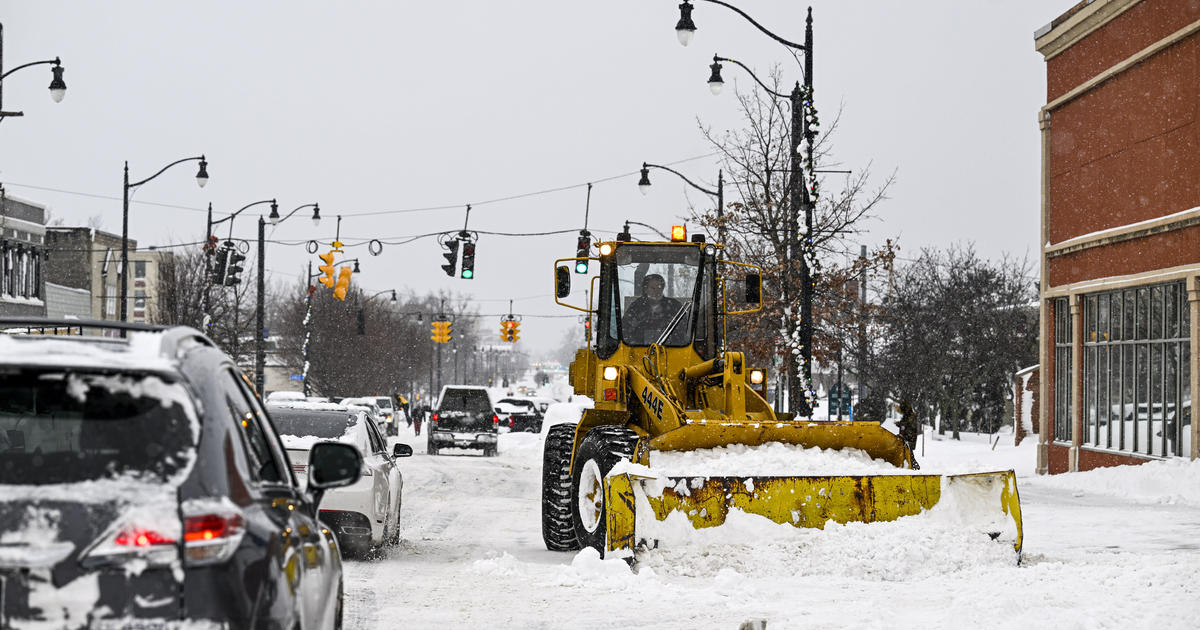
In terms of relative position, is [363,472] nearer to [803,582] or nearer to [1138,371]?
[803,582]

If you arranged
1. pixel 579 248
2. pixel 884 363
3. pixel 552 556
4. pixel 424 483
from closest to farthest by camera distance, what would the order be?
pixel 552 556
pixel 424 483
pixel 579 248
pixel 884 363

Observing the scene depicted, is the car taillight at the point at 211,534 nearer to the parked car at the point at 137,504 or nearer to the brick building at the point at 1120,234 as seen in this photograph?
the parked car at the point at 137,504

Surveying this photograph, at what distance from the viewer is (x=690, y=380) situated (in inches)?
569

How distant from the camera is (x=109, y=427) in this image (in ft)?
13.0

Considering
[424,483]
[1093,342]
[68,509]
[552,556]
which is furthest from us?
[1093,342]

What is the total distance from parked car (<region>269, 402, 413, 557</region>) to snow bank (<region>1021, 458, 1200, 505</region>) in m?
11.9

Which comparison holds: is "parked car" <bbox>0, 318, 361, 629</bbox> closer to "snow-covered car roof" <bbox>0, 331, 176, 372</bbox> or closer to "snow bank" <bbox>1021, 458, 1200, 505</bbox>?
"snow-covered car roof" <bbox>0, 331, 176, 372</bbox>

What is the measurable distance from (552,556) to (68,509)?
1026 centimetres

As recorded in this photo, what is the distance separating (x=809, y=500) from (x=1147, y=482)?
12.7 m

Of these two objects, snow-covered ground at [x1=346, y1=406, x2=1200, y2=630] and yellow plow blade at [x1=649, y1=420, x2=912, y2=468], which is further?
yellow plow blade at [x1=649, y1=420, x2=912, y2=468]

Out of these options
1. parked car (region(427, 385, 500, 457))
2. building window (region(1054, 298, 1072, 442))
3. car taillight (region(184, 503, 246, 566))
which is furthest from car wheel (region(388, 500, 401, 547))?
parked car (region(427, 385, 500, 457))

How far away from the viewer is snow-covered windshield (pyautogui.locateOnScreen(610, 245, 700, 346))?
1490 centimetres

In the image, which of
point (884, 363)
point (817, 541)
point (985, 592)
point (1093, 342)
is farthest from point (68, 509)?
point (884, 363)

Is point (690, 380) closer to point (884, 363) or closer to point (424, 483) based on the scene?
point (424, 483)
